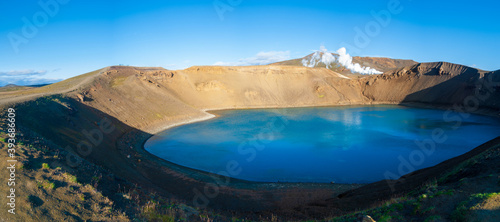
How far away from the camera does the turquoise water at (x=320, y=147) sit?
16938 millimetres

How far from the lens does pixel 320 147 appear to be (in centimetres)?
2244

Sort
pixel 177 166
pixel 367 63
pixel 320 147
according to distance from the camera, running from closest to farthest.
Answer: pixel 177 166, pixel 320 147, pixel 367 63

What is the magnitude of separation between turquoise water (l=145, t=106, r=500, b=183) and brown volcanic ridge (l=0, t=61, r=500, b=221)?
2099 mm

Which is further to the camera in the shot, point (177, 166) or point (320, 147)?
point (320, 147)

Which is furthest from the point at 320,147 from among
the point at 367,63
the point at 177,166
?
the point at 367,63

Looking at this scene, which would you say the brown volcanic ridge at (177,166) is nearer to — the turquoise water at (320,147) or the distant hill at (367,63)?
the turquoise water at (320,147)

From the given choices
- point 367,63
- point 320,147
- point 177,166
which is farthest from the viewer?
point 367,63

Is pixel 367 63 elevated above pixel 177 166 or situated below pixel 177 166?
above

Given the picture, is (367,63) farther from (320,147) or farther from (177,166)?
(177,166)

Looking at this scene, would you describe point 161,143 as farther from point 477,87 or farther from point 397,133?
point 477,87

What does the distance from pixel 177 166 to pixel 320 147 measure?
1288 centimetres

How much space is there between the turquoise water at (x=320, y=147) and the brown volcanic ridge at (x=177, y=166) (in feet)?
6.89

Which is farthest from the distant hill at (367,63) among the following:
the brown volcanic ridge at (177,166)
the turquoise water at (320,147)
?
the turquoise water at (320,147)

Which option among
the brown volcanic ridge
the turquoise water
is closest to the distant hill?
the brown volcanic ridge
